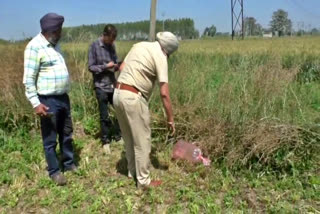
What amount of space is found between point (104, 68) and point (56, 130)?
113cm

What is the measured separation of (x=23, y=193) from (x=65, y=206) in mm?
591

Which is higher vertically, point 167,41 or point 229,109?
point 167,41

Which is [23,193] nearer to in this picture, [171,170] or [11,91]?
[171,170]

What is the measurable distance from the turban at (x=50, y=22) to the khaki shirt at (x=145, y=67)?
0.84m

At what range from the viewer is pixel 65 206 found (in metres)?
3.32

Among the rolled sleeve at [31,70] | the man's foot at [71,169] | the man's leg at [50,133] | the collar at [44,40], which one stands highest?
the collar at [44,40]

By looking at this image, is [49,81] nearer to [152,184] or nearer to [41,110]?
[41,110]

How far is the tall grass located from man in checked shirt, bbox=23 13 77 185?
4.90 feet

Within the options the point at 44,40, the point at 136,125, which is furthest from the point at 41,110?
the point at 136,125

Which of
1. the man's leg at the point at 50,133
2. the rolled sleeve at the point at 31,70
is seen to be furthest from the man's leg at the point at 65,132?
the rolled sleeve at the point at 31,70

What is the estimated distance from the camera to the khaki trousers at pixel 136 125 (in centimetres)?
330

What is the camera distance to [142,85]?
3344mm

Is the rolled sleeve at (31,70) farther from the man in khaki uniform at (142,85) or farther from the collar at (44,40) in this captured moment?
the man in khaki uniform at (142,85)

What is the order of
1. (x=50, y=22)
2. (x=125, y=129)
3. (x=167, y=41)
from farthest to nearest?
(x=125, y=129)
(x=50, y=22)
(x=167, y=41)
